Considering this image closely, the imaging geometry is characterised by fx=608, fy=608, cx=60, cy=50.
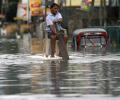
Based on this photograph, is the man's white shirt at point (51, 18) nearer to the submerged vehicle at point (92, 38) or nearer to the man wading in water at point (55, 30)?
the man wading in water at point (55, 30)

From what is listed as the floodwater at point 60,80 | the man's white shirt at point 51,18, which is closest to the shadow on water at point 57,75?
the floodwater at point 60,80

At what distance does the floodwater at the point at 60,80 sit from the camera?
11.8 metres

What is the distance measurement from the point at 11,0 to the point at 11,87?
91213 millimetres

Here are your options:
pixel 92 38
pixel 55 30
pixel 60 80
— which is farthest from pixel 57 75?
pixel 92 38

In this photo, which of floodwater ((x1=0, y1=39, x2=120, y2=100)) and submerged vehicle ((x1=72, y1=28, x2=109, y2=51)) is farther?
submerged vehicle ((x1=72, y1=28, x2=109, y2=51))

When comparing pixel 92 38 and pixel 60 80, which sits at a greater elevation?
pixel 60 80

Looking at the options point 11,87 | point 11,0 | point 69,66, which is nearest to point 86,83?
point 11,87

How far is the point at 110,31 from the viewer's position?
37594 millimetres

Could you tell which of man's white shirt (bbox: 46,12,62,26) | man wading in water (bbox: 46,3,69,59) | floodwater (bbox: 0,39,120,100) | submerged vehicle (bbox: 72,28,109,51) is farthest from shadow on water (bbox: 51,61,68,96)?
submerged vehicle (bbox: 72,28,109,51)

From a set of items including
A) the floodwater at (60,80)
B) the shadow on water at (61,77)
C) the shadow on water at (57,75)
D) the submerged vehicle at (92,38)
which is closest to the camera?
the floodwater at (60,80)

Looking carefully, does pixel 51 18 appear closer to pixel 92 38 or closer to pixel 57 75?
pixel 92 38

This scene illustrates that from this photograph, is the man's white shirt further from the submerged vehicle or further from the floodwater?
the submerged vehicle

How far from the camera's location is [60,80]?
14.6 meters

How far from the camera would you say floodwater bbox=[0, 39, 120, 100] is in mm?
11836
